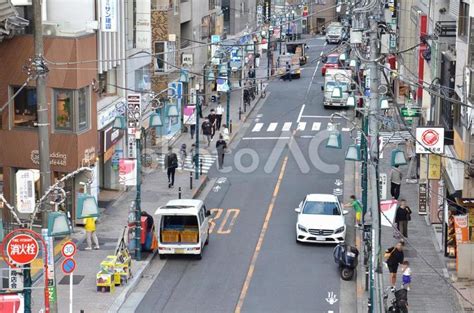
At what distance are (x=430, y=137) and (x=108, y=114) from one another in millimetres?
14926

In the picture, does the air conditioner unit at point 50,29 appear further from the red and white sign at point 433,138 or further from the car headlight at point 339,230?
the red and white sign at point 433,138

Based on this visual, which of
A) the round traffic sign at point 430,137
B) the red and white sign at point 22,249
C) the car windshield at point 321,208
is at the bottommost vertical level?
the car windshield at point 321,208

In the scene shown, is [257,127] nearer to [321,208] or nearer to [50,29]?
[321,208]

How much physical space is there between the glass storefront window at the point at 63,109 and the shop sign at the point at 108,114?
347 centimetres

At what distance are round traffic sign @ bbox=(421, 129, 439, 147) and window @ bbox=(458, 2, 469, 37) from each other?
336 cm

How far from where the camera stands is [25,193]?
88.5ft

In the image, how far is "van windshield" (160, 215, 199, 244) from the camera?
36.2m

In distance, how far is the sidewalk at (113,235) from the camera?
31.2 m

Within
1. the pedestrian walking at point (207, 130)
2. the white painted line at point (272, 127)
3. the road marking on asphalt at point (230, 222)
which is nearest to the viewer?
the road marking on asphalt at point (230, 222)

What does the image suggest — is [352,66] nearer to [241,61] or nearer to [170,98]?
[241,61]

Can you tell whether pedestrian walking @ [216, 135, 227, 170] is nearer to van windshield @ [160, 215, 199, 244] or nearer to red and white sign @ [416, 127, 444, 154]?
van windshield @ [160, 215, 199, 244]

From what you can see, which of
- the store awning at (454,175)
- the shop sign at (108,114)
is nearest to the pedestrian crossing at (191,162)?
the shop sign at (108,114)

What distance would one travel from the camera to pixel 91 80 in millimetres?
40531

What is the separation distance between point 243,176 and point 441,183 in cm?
1332
